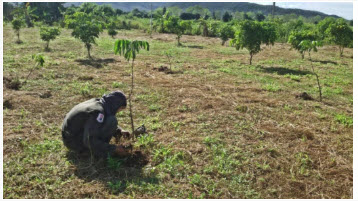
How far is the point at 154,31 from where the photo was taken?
1260 inches

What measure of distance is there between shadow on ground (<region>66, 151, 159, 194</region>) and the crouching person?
11 centimetres

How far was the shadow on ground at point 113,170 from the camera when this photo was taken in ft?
12.0

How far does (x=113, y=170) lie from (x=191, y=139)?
60.9 inches

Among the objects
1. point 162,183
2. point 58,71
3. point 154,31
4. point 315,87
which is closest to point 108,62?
point 58,71

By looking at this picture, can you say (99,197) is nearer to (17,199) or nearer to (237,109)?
(17,199)

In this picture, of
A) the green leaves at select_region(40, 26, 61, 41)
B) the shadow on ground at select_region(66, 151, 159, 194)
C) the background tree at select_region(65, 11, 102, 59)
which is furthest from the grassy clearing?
the green leaves at select_region(40, 26, 61, 41)

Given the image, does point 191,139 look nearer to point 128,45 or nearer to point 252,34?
point 128,45

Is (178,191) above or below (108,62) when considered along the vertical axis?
below

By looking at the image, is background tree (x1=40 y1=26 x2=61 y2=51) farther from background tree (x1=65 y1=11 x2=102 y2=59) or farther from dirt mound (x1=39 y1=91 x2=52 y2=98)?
dirt mound (x1=39 y1=91 x2=52 y2=98)

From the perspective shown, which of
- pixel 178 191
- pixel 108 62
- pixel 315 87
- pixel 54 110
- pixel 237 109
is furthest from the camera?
pixel 108 62

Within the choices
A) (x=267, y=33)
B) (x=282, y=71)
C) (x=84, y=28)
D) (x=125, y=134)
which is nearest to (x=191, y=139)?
(x=125, y=134)

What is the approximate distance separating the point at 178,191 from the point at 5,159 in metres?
2.48

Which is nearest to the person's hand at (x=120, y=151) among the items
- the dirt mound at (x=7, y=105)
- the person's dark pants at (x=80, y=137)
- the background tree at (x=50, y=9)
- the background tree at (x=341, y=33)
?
the person's dark pants at (x=80, y=137)

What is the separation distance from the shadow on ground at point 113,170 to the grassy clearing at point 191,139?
13mm
